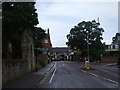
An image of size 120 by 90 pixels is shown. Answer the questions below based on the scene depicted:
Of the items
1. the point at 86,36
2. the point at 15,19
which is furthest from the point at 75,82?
the point at 86,36

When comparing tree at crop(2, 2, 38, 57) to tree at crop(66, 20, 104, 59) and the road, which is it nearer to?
the road

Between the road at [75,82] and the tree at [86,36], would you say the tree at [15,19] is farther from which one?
the tree at [86,36]

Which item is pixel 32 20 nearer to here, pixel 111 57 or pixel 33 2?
pixel 33 2

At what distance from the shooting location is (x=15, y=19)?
943 inches

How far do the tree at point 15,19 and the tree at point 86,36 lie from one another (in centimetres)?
7110

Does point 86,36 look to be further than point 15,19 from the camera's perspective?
Yes

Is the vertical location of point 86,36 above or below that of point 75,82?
above

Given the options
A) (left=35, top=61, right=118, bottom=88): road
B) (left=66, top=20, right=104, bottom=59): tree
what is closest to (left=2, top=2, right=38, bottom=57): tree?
(left=35, top=61, right=118, bottom=88): road

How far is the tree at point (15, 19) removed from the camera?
76.2 ft

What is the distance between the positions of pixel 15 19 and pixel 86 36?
7830 cm

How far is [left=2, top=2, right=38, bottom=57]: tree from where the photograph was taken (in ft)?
76.2

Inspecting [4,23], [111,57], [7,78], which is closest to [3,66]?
[7,78]

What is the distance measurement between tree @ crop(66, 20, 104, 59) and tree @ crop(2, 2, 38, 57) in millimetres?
71097

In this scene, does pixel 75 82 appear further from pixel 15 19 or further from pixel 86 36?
pixel 86 36
